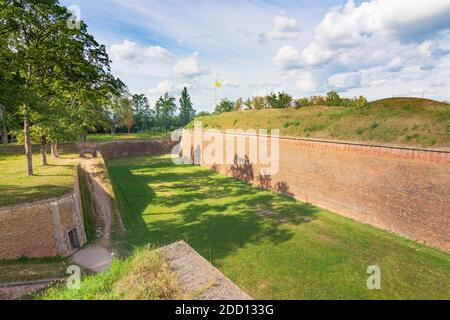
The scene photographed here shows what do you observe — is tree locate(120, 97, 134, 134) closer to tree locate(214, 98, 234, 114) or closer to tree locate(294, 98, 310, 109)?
tree locate(214, 98, 234, 114)

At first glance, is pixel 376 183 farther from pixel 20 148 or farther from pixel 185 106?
pixel 185 106

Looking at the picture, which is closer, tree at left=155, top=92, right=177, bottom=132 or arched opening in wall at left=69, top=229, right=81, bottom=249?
arched opening in wall at left=69, top=229, right=81, bottom=249

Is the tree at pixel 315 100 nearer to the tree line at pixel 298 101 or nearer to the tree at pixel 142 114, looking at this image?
the tree line at pixel 298 101

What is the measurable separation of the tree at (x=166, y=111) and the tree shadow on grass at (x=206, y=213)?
160 feet

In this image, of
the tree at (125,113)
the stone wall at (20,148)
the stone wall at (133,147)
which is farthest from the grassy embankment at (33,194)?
the tree at (125,113)

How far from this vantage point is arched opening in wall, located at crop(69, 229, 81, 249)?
12.2 m

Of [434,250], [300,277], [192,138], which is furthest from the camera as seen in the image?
[192,138]

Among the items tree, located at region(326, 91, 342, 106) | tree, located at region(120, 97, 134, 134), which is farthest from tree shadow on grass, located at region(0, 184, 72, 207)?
tree, located at region(120, 97, 134, 134)

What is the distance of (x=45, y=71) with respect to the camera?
1695cm

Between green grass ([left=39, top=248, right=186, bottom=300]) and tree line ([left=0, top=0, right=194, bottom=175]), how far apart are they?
11362 millimetres
